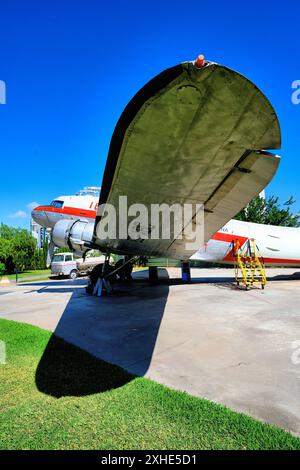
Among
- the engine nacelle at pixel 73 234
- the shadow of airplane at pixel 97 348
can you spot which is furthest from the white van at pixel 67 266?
the shadow of airplane at pixel 97 348

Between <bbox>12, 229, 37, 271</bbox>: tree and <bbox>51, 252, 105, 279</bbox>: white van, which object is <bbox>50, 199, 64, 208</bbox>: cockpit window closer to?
<bbox>51, 252, 105, 279</bbox>: white van

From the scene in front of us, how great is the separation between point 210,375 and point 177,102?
142 inches

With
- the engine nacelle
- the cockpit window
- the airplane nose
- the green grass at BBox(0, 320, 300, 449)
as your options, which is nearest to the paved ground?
the green grass at BBox(0, 320, 300, 449)

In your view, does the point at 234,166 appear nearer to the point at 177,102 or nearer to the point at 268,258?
the point at 177,102

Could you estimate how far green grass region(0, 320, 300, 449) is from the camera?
239 centimetres

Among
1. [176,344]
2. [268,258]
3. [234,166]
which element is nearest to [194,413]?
[176,344]

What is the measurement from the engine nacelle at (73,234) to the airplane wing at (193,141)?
7.55 m

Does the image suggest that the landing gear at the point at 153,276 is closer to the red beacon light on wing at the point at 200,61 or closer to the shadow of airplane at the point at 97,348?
the shadow of airplane at the point at 97,348

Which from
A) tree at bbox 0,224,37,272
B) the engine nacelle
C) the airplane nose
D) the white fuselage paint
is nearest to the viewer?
the engine nacelle

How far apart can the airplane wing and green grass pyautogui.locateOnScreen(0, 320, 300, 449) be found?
2647 millimetres

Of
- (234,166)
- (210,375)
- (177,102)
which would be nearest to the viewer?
(177,102)

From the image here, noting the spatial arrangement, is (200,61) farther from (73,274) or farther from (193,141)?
(73,274)

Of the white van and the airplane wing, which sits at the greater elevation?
the airplane wing
